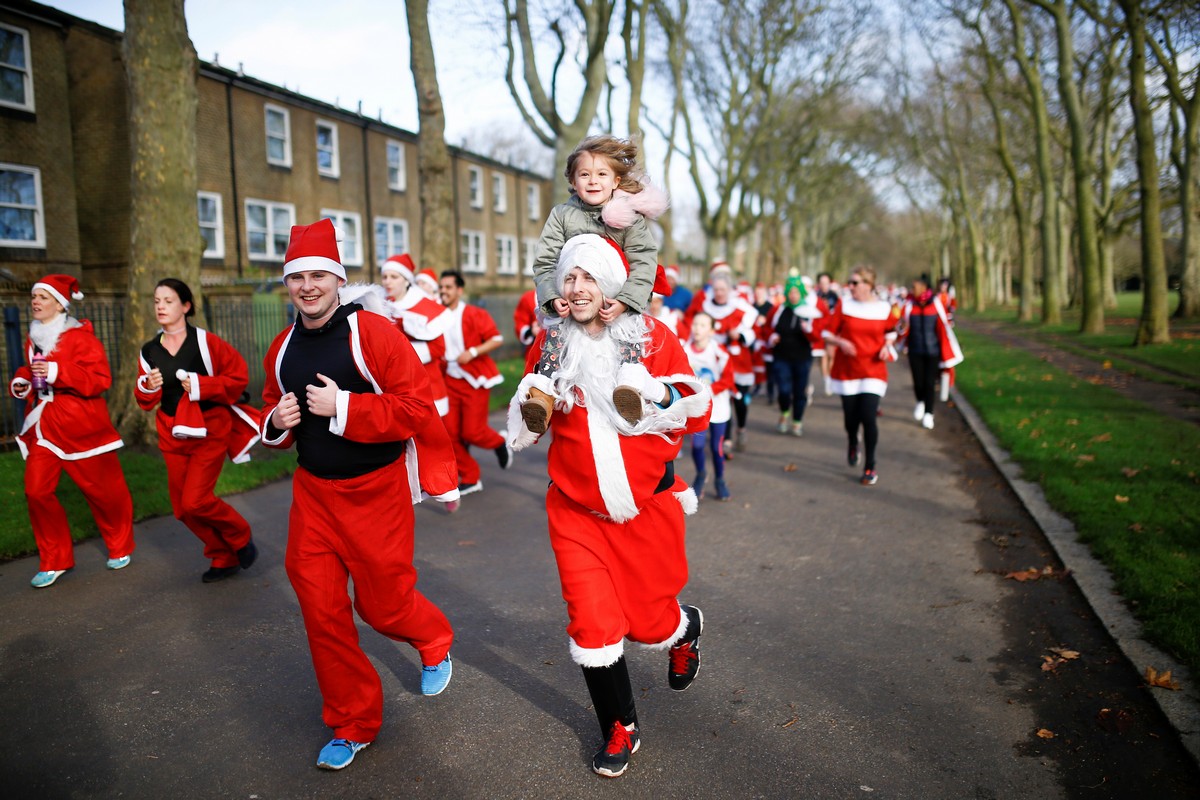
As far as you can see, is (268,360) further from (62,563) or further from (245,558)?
(62,563)

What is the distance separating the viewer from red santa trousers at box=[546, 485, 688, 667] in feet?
10.7

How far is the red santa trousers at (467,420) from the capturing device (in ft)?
26.6

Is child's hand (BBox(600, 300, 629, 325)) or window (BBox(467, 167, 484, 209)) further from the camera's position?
window (BBox(467, 167, 484, 209))

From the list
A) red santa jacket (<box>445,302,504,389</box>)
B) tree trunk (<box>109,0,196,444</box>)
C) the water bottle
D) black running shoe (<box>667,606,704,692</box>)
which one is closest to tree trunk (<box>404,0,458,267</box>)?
tree trunk (<box>109,0,196,444</box>)

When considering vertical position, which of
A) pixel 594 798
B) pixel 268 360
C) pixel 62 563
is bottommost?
pixel 594 798

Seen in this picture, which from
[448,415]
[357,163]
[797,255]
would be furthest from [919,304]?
[797,255]

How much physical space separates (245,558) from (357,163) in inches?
1132

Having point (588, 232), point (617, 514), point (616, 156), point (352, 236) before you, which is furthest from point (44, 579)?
point (352, 236)

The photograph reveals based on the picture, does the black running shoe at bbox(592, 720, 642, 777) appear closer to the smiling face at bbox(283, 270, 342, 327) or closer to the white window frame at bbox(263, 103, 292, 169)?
the smiling face at bbox(283, 270, 342, 327)

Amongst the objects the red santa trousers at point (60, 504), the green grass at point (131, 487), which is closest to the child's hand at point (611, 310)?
the red santa trousers at point (60, 504)

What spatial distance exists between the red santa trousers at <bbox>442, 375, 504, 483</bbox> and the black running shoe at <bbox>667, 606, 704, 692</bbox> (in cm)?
460

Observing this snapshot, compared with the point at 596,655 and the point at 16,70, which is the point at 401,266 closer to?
the point at 596,655

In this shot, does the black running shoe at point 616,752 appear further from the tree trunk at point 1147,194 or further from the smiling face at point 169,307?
the tree trunk at point 1147,194

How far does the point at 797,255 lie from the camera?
49469 mm
